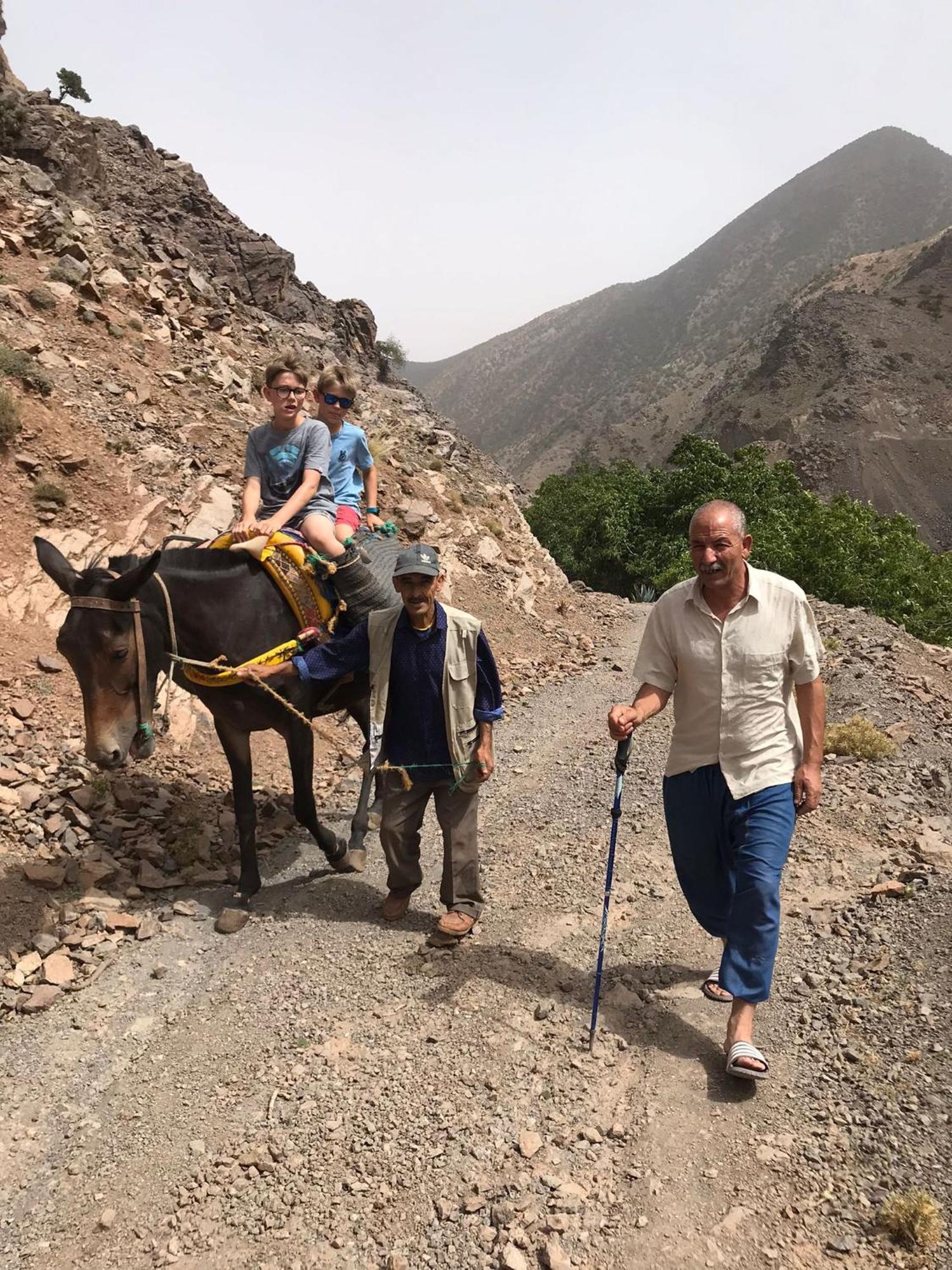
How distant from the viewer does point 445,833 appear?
15.4ft

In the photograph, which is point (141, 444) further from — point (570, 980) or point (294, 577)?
point (570, 980)

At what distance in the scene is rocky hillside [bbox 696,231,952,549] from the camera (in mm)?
64562

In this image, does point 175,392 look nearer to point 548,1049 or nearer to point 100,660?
point 100,660

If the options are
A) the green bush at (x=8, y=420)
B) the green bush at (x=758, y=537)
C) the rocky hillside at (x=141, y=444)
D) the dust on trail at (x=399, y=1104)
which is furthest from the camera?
the green bush at (x=758, y=537)

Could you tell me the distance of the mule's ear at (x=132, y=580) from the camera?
4152mm

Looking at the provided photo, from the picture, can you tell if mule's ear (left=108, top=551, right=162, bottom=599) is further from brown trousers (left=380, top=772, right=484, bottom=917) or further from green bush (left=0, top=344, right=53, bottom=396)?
green bush (left=0, top=344, right=53, bottom=396)

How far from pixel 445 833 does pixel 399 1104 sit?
158cm

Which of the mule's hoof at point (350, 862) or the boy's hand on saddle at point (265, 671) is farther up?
the boy's hand on saddle at point (265, 671)

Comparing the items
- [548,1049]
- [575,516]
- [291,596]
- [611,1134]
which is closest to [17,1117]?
[548,1049]

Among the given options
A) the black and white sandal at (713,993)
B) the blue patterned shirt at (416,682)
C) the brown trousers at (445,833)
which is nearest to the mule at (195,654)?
the blue patterned shirt at (416,682)

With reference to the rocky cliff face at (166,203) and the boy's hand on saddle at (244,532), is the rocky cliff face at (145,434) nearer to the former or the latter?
the rocky cliff face at (166,203)

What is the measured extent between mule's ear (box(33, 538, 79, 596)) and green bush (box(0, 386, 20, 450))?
480 cm

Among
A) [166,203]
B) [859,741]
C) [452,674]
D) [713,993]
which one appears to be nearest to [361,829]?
[452,674]

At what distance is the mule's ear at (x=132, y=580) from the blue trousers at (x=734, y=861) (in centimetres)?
307
